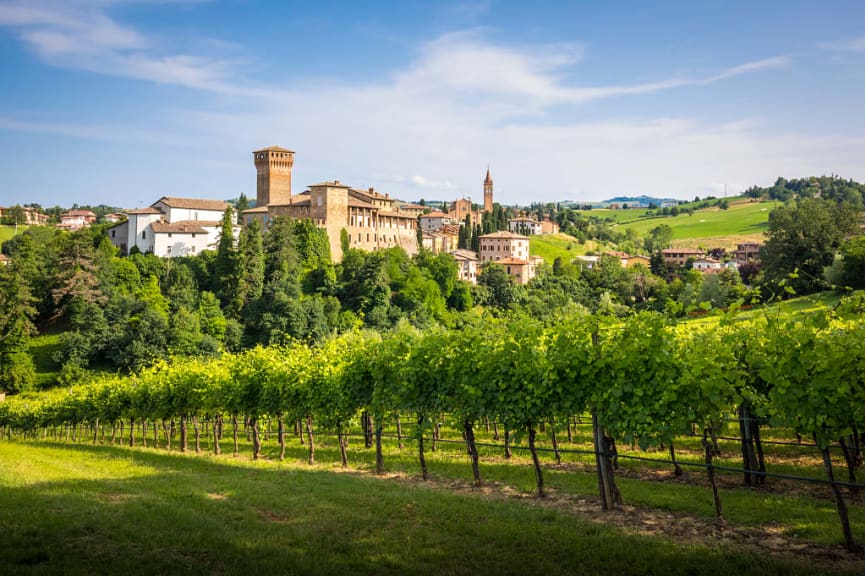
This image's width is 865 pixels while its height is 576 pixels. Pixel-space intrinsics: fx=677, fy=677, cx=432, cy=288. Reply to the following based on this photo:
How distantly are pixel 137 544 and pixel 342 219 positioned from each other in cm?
8397

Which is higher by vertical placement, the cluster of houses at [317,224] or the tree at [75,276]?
the cluster of houses at [317,224]

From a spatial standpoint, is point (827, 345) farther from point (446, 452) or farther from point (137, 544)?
point (446, 452)

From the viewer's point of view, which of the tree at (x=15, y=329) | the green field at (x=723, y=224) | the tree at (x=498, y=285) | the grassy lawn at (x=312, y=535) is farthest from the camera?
the green field at (x=723, y=224)

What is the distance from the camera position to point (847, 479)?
14.9 meters

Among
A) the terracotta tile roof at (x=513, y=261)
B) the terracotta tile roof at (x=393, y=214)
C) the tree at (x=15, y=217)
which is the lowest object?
the terracotta tile roof at (x=513, y=261)

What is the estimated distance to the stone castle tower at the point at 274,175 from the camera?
3871 inches

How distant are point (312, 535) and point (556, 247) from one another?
139 meters

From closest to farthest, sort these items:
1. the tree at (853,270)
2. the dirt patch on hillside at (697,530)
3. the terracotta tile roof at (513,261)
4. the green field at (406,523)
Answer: the green field at (406,523)
the dirt patch on hillside at (697,530)
the tree at (853,270)
the terracotta tile roof at (513,261)

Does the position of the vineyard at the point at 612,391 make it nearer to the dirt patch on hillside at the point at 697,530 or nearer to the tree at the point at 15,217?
the dirt patch on hillside at the point at 697,530

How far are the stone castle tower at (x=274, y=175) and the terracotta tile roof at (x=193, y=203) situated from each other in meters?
6.47

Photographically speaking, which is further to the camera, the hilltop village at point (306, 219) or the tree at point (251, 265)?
the hilltop village at point (306, 219)

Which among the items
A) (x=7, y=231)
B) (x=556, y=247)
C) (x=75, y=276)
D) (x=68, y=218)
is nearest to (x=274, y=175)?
(x=75, y=276)

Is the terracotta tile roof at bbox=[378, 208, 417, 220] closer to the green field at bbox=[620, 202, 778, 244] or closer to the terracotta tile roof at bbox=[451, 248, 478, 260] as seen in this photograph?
the terracotta tile roof at bbox=[451, 248, 478, 260]

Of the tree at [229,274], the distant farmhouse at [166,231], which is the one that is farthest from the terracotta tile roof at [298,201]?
the tree at [229,274]
